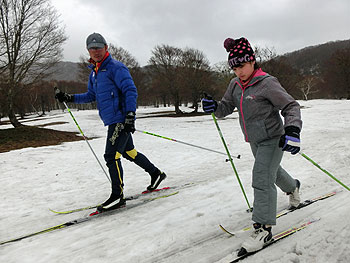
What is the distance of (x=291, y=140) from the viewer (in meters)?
1.97

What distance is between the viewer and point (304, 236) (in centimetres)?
241

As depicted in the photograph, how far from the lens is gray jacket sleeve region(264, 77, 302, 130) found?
80.7 inches

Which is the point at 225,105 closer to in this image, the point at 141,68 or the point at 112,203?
the point at 112,203

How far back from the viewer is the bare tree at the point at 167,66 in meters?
32.9

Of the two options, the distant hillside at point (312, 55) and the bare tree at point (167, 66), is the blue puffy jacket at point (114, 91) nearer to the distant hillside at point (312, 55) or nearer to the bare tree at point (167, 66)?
the bare tree at point (167, 66)

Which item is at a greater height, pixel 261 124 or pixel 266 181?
pixel 261 124

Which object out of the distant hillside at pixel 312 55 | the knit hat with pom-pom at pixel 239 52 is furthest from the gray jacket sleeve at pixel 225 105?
the distant hillside at pixel 312 55

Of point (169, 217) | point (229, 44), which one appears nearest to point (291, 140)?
point (229, 44)

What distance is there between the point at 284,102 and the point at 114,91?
2.38m

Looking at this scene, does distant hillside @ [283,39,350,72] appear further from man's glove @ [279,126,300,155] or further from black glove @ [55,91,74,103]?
man's glove @ [279,126,300,155]

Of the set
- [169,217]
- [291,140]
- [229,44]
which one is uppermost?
[229,44]

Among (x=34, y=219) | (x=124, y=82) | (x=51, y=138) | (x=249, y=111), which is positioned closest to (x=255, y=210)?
(x=249, y=111)

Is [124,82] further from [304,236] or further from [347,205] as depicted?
[347,205]

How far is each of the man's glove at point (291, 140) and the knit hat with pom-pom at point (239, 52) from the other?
841 millimetres
